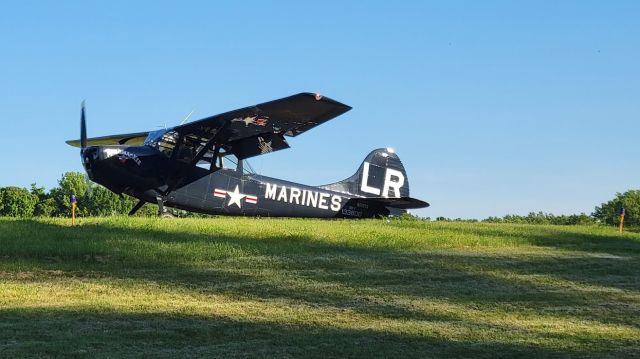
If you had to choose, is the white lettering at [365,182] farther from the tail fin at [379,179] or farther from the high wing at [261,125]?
the high wing at [261,125]

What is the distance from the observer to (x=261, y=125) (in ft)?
73.5

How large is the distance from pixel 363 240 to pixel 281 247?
2280mm

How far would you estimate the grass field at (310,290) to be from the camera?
7.90 meters

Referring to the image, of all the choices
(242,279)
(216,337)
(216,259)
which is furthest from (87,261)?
(216,337)

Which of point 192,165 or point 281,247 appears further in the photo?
point 192,165

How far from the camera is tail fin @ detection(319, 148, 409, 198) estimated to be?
2745cm

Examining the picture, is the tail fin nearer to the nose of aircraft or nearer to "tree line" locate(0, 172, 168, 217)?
the nose of aircraft

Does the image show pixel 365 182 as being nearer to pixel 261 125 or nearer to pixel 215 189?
pixel 215 189

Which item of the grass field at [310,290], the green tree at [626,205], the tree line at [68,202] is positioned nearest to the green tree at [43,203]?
the tree line at [68,202]

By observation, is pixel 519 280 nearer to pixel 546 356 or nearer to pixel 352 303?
pixel 352 303

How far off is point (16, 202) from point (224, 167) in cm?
6801

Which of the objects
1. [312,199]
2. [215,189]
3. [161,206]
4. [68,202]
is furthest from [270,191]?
[68,202]

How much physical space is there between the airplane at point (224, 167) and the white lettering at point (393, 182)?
3.93 feet

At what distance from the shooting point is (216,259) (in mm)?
15094
